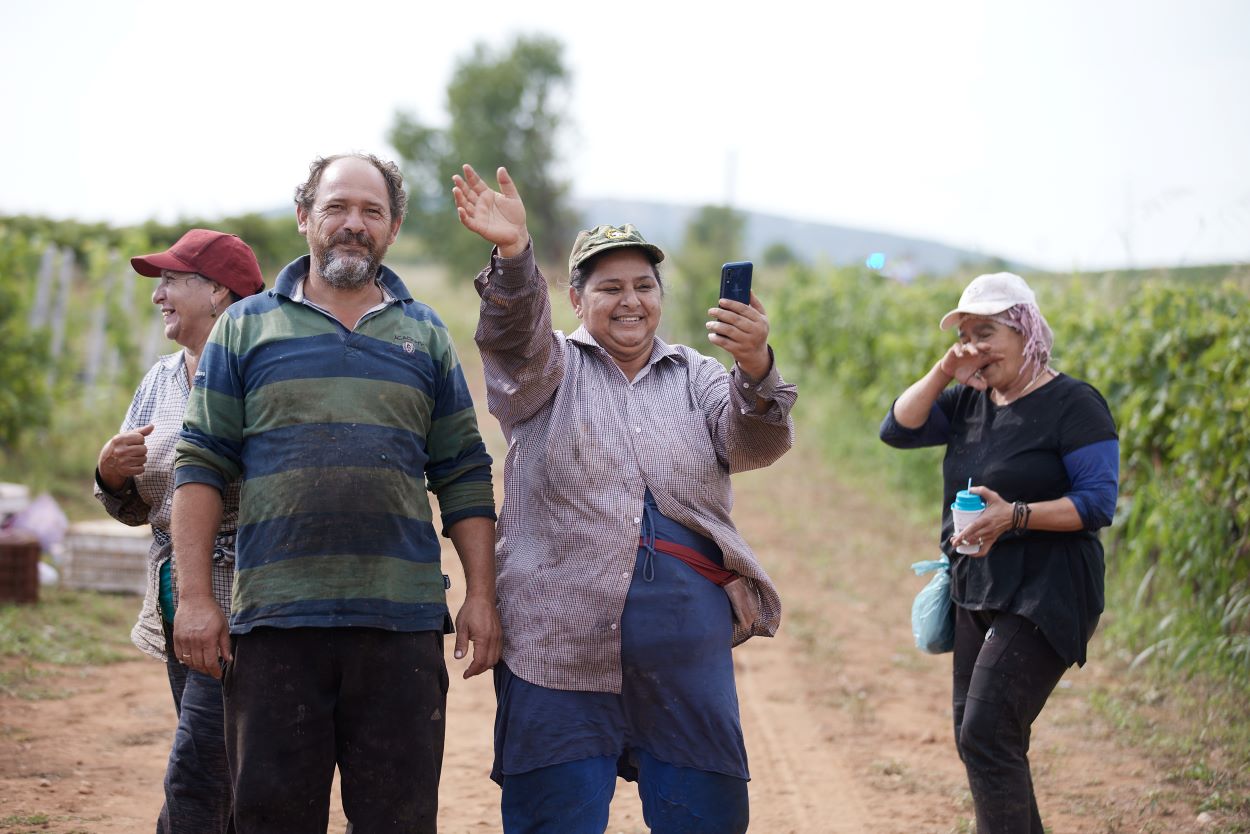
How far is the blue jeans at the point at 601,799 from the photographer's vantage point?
10.3ft

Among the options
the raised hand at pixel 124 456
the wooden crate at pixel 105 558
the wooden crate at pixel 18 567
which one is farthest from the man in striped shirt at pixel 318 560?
the wooden crate at pixel 105 558

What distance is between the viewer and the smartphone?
3.14 metres

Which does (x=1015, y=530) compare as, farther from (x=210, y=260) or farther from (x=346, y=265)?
(x=210, y=260)

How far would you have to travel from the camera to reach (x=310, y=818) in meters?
2.92

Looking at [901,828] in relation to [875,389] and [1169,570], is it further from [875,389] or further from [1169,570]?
[875,389]

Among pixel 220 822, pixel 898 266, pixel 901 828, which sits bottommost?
pixel 901 828

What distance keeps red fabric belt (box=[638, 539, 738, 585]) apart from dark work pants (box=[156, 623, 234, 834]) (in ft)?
4.20

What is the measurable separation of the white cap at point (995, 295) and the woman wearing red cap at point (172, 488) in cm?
235

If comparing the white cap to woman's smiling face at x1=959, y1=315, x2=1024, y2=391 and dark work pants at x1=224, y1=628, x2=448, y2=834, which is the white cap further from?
dark work pants at x1=224, y1=628, x2=448, y2=834

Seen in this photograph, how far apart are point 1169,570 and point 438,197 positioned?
4988cm

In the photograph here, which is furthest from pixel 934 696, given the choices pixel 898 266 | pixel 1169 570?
pixel 898 266

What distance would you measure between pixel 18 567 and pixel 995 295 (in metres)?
6.03

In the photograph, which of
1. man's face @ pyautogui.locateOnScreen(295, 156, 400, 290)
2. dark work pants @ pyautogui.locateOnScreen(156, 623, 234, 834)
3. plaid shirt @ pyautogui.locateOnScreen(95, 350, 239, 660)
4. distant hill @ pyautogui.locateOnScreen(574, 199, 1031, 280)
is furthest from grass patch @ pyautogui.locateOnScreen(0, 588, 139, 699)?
distant hill @ pyautogui.locateOnScreen(574, 199, 1031, 280)

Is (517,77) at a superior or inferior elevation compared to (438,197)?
superior
